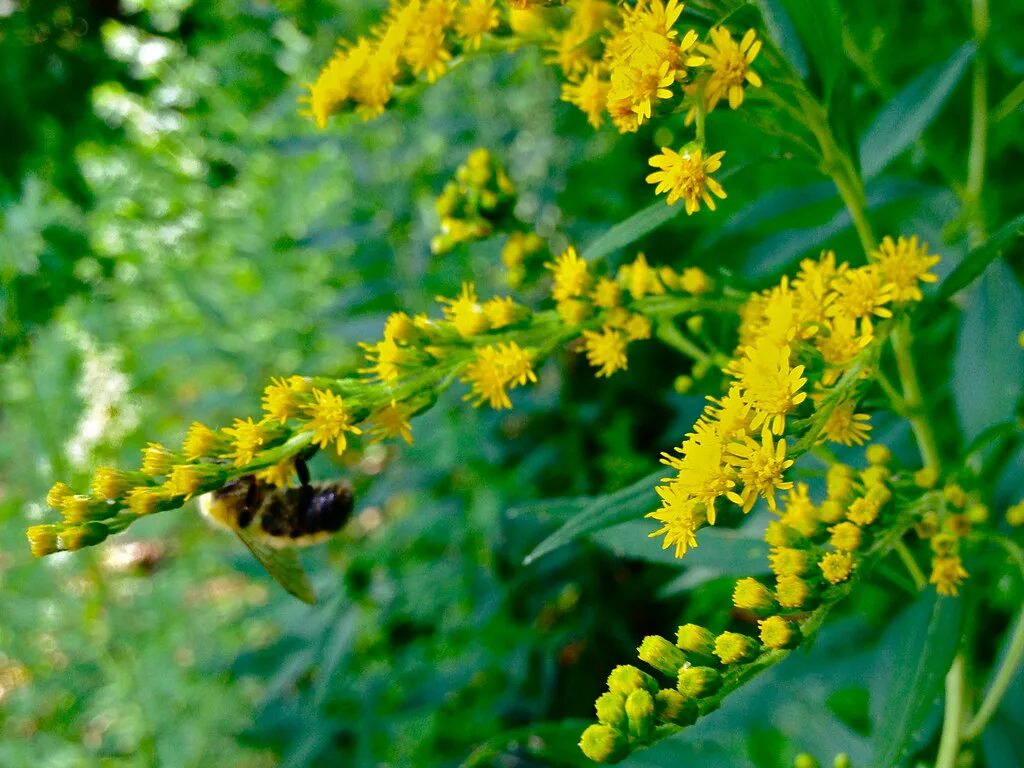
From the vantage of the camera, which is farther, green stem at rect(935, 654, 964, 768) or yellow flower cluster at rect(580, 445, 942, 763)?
green stem at rect(935, 654, 964, 768)

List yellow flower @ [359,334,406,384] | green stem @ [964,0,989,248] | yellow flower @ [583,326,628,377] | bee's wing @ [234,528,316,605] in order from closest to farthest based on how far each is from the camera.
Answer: yellow flower @ [359,334,406,384]
yellow flower @ [583,326,628,377]
bee's wing @ [234,528,316,605]
green stem @ [964,0,989,248]

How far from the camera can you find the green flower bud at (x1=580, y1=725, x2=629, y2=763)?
3.52 ft

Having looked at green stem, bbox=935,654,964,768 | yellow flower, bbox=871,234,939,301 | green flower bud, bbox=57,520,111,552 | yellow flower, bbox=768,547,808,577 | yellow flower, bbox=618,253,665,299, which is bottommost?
green stem, bbox=935,654,964,768

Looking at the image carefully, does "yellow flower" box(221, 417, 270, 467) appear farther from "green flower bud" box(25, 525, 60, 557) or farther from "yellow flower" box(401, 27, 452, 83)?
"yellow flower" box(401, 27, 452, 83)

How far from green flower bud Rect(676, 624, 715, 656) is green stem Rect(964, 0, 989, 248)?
3.70 ft

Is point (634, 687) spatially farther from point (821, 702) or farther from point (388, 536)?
point (388, 536)

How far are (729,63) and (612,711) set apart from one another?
2.64 ft

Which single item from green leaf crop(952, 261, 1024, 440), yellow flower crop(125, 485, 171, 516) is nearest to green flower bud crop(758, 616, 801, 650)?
green leaf crop(952, 261, 1024, 440)

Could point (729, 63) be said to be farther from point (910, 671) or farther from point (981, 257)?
point (910, 671)

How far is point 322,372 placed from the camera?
8.21ft

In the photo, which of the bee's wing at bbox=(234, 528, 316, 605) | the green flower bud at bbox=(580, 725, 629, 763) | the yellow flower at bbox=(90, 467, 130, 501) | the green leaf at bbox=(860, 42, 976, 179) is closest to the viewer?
the green flower bud at bbox=(580, 725, 629, 763)

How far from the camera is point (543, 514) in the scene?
5.44ft

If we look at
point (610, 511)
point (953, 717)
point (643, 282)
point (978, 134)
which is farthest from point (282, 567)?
point (978, 134)

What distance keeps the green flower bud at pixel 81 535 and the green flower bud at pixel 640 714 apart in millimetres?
730
